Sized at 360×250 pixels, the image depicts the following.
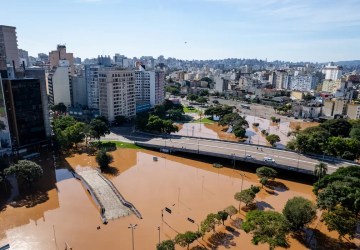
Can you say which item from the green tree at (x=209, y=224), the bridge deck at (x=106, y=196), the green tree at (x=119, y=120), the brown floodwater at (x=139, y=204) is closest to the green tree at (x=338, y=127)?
the brown floodwater at (x=139, y=204)

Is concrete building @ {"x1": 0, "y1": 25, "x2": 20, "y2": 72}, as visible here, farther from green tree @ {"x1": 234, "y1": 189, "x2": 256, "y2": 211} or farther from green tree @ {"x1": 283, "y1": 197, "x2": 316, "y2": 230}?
green tree @ {"x1": 283, "y1": 197, "x2": 316, "y2": 230}

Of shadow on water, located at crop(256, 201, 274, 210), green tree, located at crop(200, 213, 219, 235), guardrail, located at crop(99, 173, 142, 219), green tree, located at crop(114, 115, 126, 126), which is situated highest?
green tree, located at crop(114, 115, 126, 126)

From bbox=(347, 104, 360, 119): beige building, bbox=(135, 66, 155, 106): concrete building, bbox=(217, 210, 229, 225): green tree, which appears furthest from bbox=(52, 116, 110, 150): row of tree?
bbox=(347, 104, 360, 119): beige building

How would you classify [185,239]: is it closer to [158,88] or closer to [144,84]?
[144,84]

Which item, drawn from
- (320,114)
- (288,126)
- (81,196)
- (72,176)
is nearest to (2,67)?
(72,176)

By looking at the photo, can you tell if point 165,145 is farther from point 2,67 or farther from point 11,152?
point 2,67

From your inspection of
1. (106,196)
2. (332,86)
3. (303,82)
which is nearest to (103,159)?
(106,196)
